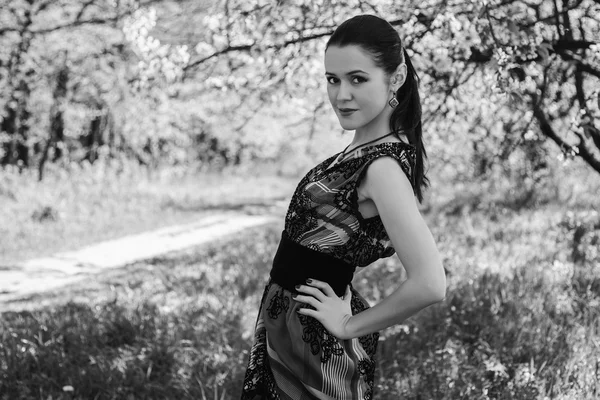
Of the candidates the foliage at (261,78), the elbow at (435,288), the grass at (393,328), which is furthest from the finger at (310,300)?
the foliage at (261,78)

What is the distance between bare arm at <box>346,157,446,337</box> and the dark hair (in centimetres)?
17

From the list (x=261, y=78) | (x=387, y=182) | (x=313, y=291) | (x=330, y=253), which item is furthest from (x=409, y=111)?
(x=261, y=78)

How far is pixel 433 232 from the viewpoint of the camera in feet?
23.3

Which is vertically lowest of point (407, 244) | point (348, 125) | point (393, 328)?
point (393, 328)

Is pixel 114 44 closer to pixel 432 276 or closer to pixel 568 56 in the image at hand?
pixel 568 56

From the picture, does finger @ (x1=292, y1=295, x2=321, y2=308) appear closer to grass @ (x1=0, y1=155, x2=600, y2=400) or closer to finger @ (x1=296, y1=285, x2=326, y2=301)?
finger @ (x1=296, y1=285, x2=326, y2=301)

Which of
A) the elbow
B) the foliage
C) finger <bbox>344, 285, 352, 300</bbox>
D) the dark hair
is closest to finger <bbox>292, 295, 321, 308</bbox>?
finger <bbox>344, 285, 352, 300</bbox>

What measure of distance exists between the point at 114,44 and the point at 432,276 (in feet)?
41.4

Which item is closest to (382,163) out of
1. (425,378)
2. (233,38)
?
(425,378)

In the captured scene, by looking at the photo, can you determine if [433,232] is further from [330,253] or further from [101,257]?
[330,253]

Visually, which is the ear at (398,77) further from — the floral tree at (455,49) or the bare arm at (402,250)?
the floral tree at (455,49)

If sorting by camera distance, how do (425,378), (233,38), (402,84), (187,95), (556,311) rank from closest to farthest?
(402,84) < (425,378) < (556,311) < (233,38) < (187,95)

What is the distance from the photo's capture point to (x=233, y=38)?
511cm

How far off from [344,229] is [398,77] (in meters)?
0.45
